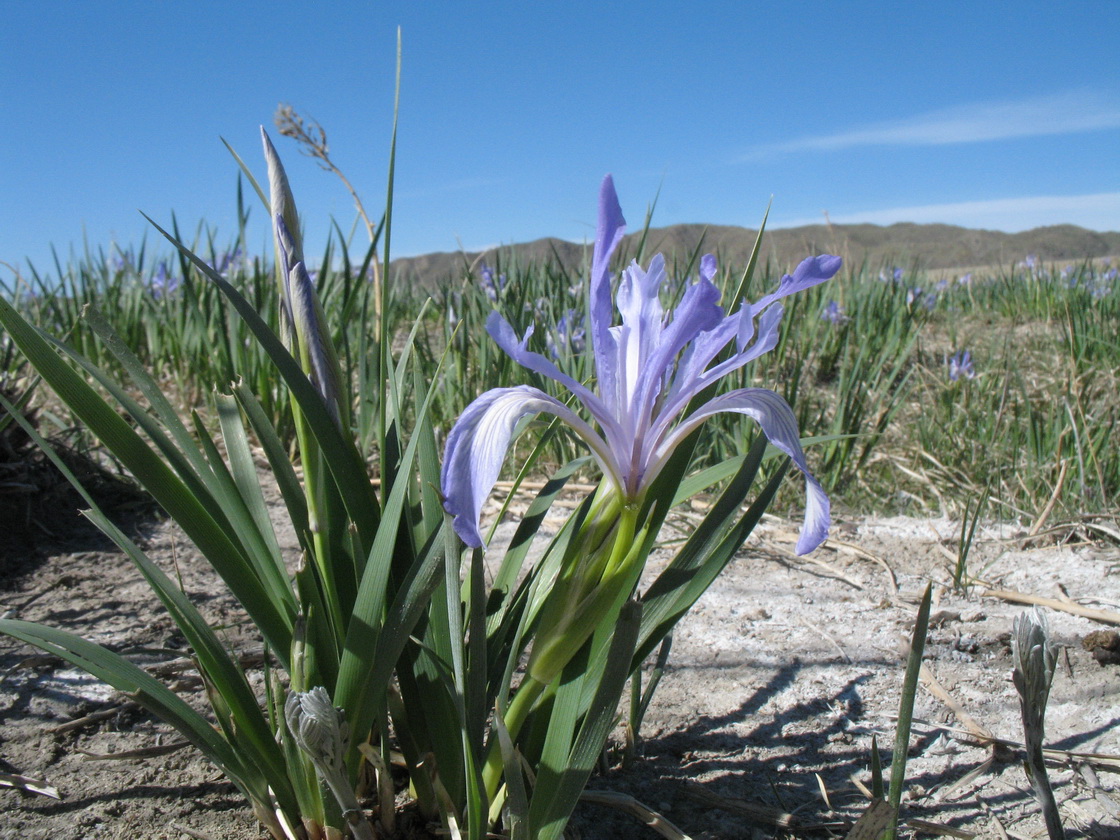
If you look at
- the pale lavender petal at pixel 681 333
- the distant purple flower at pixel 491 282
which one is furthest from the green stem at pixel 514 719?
the distant purple flower at pixel 491 282

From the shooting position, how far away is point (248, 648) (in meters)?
1.48

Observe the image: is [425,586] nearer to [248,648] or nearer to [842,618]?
[248,648]

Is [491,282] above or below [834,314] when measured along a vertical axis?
above

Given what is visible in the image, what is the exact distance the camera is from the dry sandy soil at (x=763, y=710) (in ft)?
3.65

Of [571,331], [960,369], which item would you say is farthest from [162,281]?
[960,369]

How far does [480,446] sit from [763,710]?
0.96 meters

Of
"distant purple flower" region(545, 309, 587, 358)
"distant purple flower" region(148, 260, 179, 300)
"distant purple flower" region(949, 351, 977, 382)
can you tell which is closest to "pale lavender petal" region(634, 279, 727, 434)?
"distant purple flower" region(545, 309, 587, 358)

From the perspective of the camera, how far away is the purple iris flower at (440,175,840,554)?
0.73 m

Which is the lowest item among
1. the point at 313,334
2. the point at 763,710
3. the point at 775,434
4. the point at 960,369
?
the point at 763,710

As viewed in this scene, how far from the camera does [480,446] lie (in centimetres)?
71

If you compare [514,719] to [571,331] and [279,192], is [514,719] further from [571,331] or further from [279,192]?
[571,331]

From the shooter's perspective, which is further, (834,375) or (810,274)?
(834,375)

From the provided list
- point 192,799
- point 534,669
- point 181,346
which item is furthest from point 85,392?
point 181,346

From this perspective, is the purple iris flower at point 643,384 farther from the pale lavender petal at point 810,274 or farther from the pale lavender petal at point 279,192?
the pale lavender petal at point 279,192
